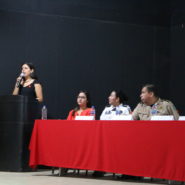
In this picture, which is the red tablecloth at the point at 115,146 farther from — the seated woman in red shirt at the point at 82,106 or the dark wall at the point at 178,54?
the dark wall at the point at 178,54

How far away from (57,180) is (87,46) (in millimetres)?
3572

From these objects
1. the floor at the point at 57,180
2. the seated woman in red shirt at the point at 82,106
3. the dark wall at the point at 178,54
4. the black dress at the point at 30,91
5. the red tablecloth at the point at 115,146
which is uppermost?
the dark wall at the point at 178,54

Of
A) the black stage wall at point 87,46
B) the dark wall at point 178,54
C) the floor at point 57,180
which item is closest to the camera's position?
the floor at point 57,180

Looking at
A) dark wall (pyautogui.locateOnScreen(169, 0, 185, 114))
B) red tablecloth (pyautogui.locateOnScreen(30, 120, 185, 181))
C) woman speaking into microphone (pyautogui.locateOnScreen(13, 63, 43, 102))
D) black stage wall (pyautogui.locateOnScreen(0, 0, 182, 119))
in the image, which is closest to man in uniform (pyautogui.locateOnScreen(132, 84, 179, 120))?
red tablecloth (pyautogui.locateOnScreen(30, 120, 185, 181))

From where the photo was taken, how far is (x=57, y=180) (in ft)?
18.6

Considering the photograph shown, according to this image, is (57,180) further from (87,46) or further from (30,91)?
(87,46)

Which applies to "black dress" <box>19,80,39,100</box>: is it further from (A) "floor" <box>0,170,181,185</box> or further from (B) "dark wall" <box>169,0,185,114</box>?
(B) "dark wall" <box>169,0,185,114</box>

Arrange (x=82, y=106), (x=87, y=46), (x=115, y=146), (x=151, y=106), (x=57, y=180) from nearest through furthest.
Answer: (x=115, y=146) < (x=57, y=180) < (x=151, y=106) < (x=82, y=106) < (x=87, y=46)

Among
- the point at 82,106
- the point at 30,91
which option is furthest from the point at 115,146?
the point at 30,91

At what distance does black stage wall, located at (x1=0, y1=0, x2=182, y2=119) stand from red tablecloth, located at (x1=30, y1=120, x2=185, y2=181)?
2243 mm

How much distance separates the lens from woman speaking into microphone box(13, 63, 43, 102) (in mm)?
6801

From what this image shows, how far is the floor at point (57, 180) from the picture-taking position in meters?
5.39

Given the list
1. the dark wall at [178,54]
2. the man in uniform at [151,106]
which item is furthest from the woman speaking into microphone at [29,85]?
the dark wall at [178,54]

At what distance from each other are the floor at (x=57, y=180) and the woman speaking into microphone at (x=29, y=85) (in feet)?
3.30
